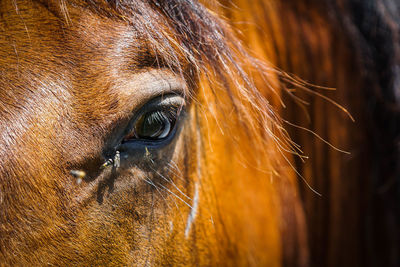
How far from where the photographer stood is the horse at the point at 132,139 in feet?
2.93

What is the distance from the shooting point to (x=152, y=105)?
3.44 feet

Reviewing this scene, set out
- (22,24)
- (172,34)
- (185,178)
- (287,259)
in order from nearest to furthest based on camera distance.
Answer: (22,24) < (172,34) < (185,178) < (287,259)

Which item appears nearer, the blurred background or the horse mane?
the horse mane

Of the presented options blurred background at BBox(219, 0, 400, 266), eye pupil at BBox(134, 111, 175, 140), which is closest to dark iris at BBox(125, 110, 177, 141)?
eye pupil at BBox(134, 111, 175, 140)

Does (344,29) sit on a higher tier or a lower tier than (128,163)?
higher

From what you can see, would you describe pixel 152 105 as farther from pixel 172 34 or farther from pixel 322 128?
pixel 322 128

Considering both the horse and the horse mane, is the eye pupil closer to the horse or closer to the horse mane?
the horse

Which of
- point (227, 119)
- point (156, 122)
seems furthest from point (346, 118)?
point (156, 122)

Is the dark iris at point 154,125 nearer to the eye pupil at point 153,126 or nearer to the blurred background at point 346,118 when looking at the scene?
the eye pupil at point 153,126

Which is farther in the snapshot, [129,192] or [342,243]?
[342,243]

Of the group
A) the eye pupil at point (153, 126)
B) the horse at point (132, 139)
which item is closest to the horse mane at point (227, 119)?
the horse at point (132, 139)

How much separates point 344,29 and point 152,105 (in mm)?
1062

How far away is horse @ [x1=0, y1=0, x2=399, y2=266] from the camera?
893 millimetres

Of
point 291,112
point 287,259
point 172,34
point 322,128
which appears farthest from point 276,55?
point 287,259
